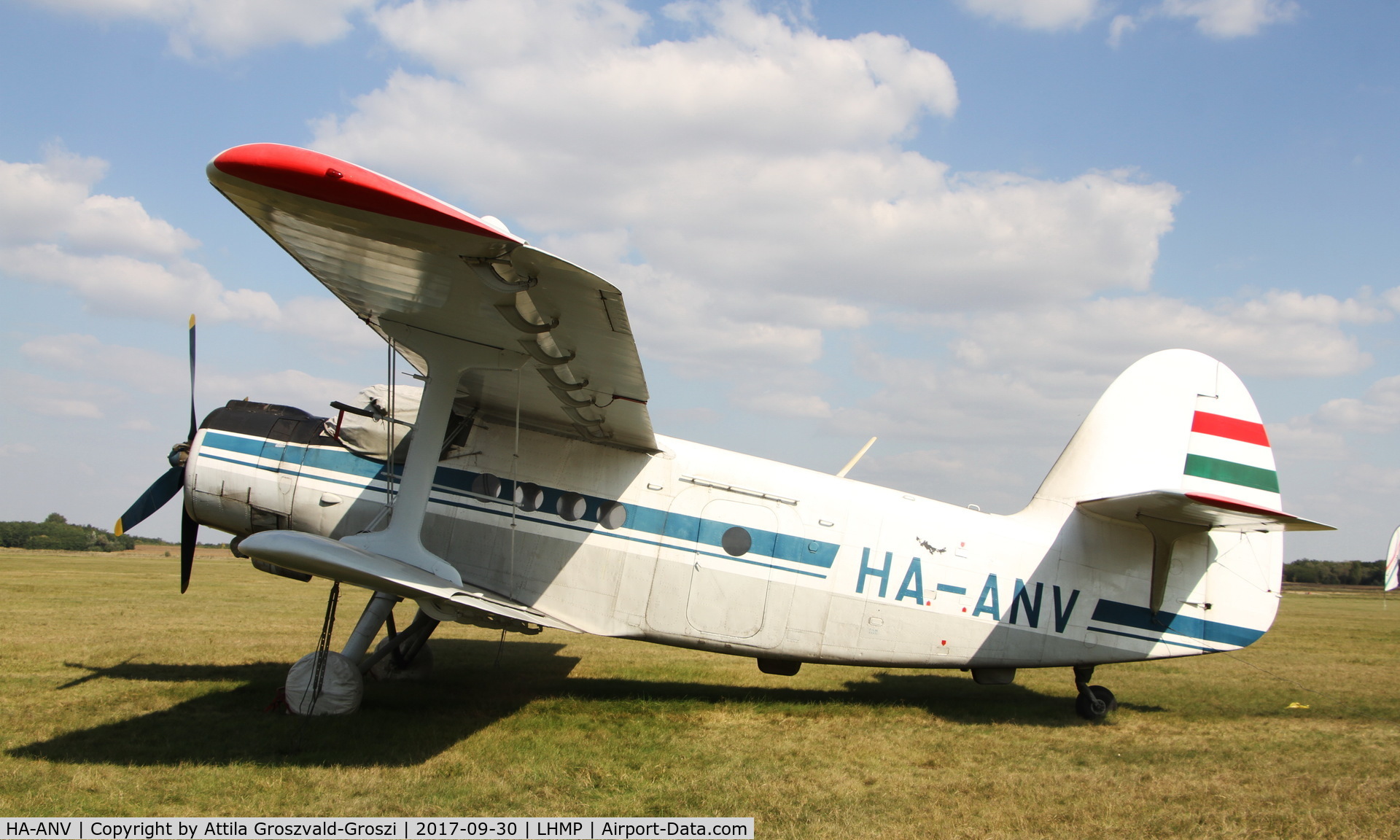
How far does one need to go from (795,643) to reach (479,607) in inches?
129

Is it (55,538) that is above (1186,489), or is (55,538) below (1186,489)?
below

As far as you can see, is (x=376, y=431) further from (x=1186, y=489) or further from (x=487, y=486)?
(x=1186, y=489)

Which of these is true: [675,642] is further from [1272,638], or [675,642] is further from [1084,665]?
[1272,638]

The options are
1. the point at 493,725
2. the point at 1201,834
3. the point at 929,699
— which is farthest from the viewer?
the point at 929,699

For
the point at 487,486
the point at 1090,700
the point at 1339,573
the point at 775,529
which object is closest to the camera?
the point at 487,486

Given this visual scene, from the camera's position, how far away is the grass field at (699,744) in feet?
14.8

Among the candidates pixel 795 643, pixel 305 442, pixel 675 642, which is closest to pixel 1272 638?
pixel 795 643

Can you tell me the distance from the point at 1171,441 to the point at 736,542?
4.56m

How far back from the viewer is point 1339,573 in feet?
228

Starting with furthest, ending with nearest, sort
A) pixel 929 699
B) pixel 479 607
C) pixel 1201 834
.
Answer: pixel 929 699 → pixel 479 607 → pixel 1201 834

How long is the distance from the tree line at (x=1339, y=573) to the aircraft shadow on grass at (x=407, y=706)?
73.0 m

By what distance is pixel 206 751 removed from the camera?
17.3 feet

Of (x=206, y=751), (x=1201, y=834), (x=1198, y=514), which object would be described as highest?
(x=1198, y=514)

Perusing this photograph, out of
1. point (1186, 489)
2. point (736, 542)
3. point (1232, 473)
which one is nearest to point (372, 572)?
point (736, 542)
